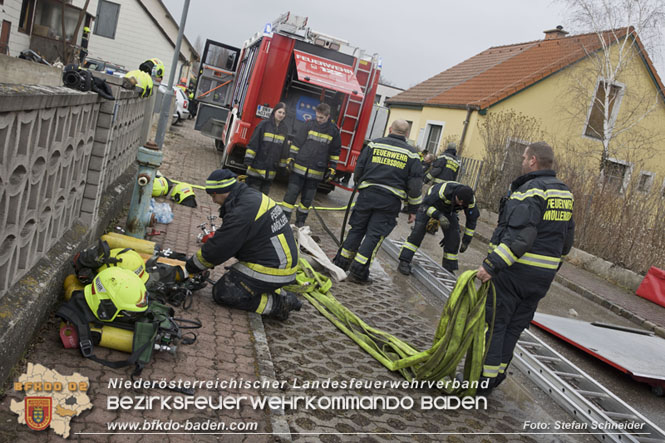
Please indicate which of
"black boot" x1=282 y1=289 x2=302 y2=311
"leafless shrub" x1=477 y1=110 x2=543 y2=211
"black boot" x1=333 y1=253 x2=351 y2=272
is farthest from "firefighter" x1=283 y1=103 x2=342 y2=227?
"leafless shrub" x1=477 y1=110 x2=543 y2=211

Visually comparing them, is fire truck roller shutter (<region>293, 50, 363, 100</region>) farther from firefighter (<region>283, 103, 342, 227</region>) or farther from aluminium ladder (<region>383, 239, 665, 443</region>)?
aluminium ladder (<region>383, 239, 665, 443</region>)

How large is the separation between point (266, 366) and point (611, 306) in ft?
23.9

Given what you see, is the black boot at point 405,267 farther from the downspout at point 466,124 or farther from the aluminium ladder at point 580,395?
the downspout at point 466,124

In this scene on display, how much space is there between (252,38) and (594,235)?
28.7 ft

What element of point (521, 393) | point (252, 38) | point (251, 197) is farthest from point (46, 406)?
point (252, 38)

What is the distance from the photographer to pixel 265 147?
8.69 metres

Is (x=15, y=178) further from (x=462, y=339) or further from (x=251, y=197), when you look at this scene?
(x=462, y=339)

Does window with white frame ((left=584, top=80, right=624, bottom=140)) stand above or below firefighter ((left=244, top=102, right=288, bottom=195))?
above

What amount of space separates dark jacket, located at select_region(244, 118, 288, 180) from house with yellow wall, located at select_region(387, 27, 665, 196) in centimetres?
1230

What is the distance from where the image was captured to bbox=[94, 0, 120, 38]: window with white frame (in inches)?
1177

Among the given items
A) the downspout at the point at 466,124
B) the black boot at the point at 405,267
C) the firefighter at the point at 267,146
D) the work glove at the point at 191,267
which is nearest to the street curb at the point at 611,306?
the black boot at the point at 405,267

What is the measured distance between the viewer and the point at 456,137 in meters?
20.8

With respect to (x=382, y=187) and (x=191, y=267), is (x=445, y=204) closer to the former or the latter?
(x=382, y=187)

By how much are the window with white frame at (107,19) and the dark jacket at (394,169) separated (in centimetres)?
2779
